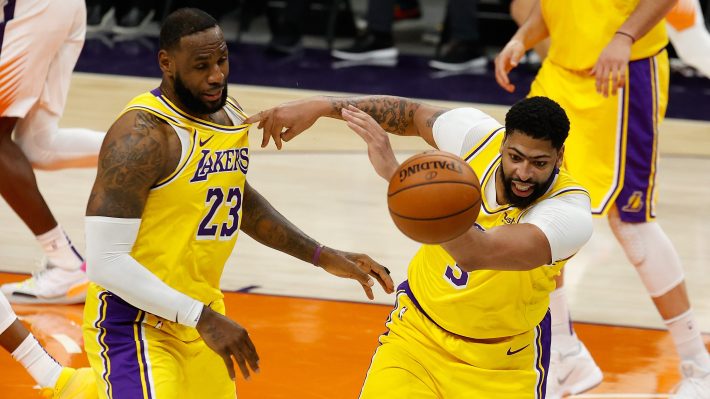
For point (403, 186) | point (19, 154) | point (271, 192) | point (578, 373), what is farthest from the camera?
point (271, 192)

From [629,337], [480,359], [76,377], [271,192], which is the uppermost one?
[480,359]

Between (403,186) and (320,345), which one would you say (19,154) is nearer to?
(320,345)

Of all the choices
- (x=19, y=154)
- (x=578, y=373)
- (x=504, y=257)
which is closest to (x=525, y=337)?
(x=504, y=257)

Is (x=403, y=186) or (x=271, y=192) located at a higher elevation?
(x=403, y=186)

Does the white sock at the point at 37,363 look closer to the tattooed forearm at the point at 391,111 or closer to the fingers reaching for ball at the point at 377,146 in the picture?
the tattooed forearm at the point at 391,111

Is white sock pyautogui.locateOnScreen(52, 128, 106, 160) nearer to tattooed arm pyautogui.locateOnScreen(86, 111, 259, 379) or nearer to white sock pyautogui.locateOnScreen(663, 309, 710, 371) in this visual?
tattooed arm pyautogui.locateOnScreen(86, 111, 259, 379)

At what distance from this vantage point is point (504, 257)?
3518mm

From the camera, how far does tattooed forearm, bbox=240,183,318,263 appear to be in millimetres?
4184

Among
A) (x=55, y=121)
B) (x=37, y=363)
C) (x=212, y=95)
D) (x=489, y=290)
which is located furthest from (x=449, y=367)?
(x=55, y=121)

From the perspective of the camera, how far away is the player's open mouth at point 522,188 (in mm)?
3787

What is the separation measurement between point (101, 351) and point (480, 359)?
115cm

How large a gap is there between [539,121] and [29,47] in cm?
292

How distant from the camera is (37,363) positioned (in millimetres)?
4613

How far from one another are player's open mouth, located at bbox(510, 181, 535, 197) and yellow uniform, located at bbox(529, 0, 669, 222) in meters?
1.46
